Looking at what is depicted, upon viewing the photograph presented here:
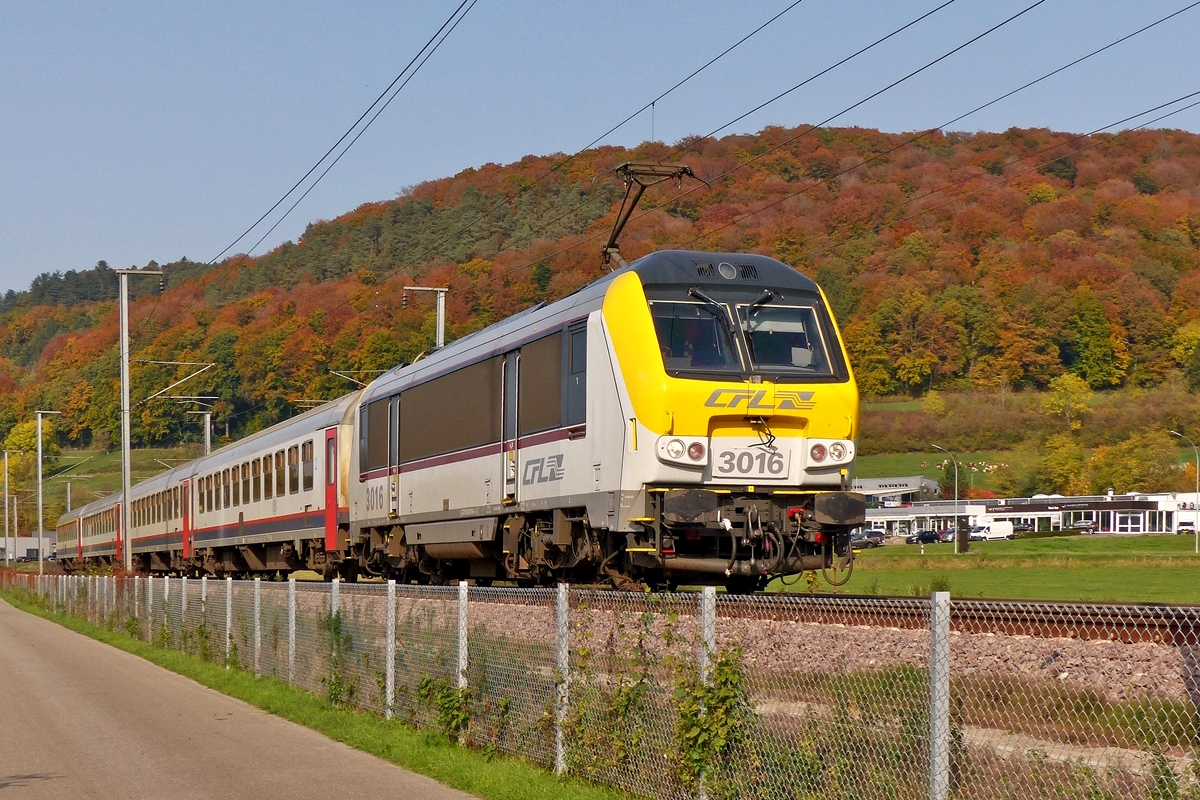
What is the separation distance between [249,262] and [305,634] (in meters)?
79.3

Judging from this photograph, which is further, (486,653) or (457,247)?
(457,247)

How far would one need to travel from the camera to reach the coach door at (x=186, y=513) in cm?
3988

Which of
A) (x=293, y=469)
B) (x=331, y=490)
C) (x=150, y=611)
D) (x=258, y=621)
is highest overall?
(x=293, y=469)

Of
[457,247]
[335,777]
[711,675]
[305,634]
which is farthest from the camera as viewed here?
[457,247]

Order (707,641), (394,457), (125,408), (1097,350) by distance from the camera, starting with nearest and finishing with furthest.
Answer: (707,641)
(394,457)
(125,408)
(1097,350)

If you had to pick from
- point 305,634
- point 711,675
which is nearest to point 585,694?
point 711,675

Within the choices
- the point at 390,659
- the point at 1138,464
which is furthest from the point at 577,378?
the point at 1138,464

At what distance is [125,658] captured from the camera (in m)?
21.6

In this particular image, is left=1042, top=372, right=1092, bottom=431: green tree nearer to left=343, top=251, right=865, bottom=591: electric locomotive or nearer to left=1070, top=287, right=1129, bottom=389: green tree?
left=1070, top=287, right=1129, bottom=389: green tree

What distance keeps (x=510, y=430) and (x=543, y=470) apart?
123 centimetres

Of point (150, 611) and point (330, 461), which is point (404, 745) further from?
point (330, 461)

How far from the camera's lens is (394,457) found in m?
22.2

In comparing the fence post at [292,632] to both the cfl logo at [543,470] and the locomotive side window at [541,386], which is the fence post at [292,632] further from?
the locomotive side window at [541,386]

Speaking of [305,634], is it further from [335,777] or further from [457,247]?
[457,247]
